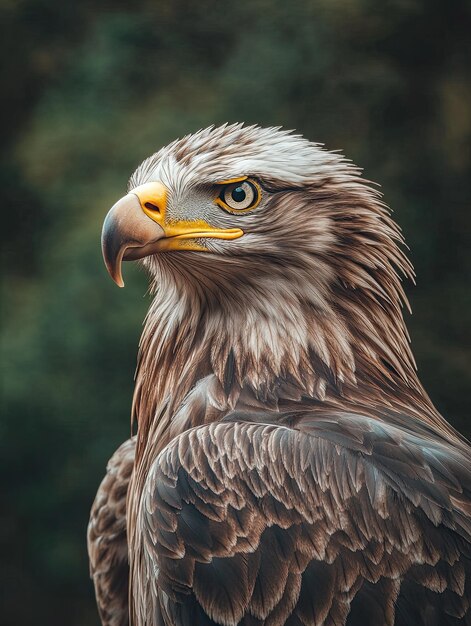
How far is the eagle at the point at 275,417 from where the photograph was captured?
4.73 feet

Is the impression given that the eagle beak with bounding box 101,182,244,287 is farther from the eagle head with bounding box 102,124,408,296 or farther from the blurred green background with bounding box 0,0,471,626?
the blurred green background with bounding box 0,0,471,626

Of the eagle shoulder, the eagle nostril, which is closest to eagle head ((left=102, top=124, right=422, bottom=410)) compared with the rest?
the eagle nostril

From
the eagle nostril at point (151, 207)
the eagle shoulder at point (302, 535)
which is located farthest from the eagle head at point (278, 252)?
the eagle shoulder at point (302, 535)

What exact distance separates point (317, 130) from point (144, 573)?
7.62 ft

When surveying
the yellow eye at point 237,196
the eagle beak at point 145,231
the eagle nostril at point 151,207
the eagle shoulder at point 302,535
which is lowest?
the eagle shoulder at point 302,535

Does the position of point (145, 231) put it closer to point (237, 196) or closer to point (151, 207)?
point (151, 207)

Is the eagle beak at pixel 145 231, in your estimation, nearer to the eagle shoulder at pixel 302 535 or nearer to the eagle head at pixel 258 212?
the eagle head at pixel 258 212

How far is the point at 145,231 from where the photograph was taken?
5.25 ft

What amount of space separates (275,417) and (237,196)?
41 cm

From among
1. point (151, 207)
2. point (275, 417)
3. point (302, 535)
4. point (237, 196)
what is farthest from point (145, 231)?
point (302, 535)

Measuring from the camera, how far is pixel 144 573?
160 centimetres

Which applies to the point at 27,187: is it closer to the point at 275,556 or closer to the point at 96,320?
the point at 96,320

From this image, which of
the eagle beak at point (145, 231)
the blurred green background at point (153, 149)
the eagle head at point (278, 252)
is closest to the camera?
the eagle beak at point (145, 231)

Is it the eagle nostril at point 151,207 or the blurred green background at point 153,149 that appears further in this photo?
the blurred green background at point 153,149
